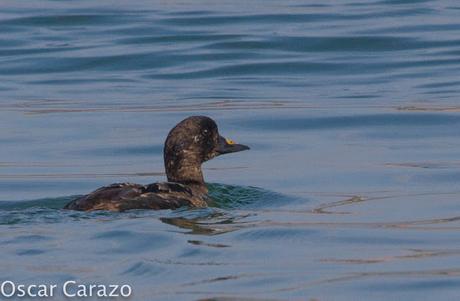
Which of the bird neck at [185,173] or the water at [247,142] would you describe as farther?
the bird neck at [185,173]

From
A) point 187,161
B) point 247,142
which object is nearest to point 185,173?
point 187,161

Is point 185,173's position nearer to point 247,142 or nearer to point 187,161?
point 187,161

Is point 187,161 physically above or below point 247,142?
above

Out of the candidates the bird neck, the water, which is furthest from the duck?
the water

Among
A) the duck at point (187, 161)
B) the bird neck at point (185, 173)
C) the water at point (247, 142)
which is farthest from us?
the bird neck at point (185, 173)

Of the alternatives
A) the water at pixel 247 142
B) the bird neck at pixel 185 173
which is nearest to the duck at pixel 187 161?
the bird neck at pixel 185 173

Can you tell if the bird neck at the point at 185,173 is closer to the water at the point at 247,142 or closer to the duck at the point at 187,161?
the duck at the point at 187,161

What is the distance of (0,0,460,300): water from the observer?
9.05 m

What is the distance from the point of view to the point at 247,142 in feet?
50.4

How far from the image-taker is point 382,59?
71.4 ft

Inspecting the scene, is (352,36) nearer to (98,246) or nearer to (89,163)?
(89,163)

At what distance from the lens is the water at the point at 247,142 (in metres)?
9.05

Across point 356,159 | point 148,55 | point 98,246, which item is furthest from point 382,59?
point 98,246

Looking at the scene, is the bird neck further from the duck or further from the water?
the water
